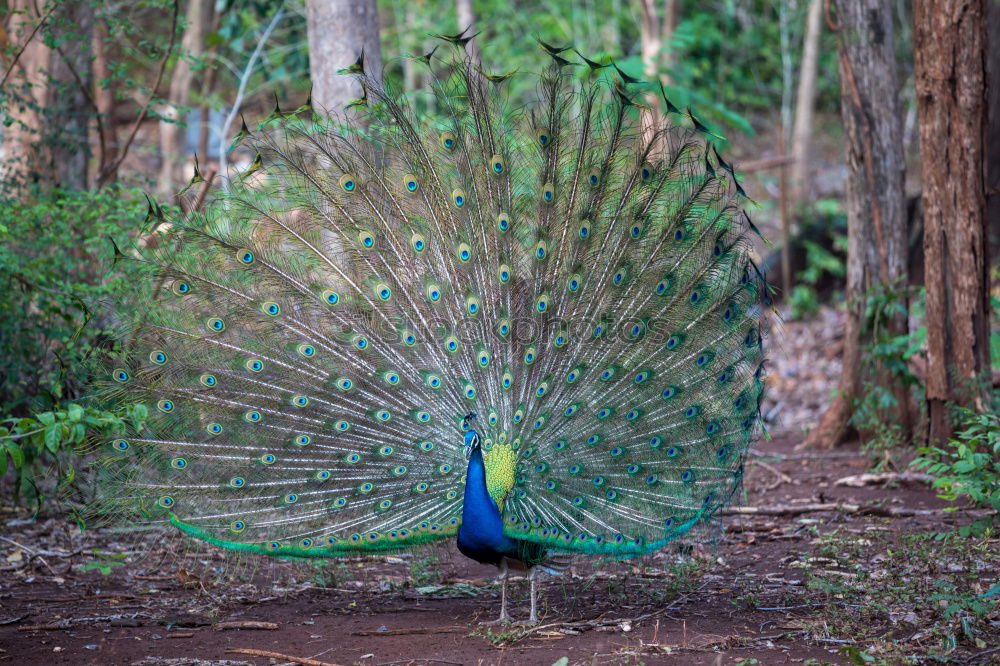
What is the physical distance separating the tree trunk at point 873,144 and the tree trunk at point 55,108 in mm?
6495

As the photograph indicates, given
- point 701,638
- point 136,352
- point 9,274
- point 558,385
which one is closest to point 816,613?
point 701,638

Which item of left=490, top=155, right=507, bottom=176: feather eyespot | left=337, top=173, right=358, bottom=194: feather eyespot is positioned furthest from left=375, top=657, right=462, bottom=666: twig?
left=490, top=155, right=507, bottom=176: feather eyespot

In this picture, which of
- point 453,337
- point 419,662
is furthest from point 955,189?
point 419,662

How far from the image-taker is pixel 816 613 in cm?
514

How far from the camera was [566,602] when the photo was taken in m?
5.77

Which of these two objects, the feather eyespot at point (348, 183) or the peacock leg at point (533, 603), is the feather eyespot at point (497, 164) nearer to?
the feather eyespot at point (348, 183)

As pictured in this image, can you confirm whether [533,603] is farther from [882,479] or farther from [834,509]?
[882,479]

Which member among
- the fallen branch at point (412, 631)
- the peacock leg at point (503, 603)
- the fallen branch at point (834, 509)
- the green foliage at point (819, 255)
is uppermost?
the green foliage at point (819, 255)

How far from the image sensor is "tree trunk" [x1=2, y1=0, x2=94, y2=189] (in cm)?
862

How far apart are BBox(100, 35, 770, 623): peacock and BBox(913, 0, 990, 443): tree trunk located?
2403 millimetres

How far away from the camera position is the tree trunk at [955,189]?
22.6ft

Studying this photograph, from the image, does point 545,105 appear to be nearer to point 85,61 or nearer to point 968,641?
point 968,641

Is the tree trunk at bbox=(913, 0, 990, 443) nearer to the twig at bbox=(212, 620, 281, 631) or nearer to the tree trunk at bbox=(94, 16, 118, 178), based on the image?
the twig at bbox=(212, 620, 281, 631)

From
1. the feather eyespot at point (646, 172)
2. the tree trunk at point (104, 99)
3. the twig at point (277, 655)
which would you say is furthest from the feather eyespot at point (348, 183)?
the tree trunk at point (104, 99)
